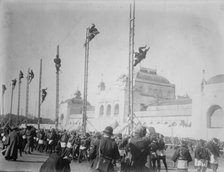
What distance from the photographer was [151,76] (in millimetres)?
61562

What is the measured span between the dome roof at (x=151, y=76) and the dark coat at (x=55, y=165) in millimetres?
53360

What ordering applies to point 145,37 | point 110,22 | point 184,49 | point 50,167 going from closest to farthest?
1. point 50,167
2. point 110,22
3. point 145,37
4. point 184,49

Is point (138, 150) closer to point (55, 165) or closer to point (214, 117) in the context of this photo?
point (55, 165)

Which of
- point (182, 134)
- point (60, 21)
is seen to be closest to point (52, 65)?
point (60, 21)

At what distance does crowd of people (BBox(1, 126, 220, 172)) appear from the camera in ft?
21.1

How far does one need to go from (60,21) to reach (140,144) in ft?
22.5

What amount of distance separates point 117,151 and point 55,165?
1293mm

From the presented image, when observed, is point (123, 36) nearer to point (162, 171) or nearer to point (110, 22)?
point (110, 22)

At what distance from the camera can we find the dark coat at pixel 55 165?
640 cm

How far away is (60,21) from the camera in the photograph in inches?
460

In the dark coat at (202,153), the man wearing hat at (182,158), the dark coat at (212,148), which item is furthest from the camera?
the dark coat at (212,148)

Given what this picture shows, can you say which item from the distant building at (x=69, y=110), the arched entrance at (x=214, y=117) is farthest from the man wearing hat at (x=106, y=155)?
the distant building at (x=69, y=110)

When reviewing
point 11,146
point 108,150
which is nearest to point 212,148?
point 108,150

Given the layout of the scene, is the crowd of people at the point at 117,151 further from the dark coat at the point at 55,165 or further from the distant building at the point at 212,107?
the distant building at the point at 212,107
